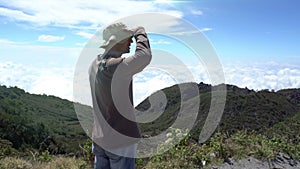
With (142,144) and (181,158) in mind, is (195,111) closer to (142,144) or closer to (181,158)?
(142,144)

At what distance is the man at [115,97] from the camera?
7.29ft

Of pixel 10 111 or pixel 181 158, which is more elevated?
pixel 181 158

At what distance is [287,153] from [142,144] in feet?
11.5

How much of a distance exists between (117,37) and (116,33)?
0.10 ft

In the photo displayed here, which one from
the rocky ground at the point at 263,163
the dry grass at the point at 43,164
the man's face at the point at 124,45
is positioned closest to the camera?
the man's face at the point at 124,45

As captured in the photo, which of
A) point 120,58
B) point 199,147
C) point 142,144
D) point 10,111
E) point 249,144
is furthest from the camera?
point 10,111

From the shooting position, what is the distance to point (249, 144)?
5574mm

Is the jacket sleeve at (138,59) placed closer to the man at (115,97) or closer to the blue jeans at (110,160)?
the man at (115,97)

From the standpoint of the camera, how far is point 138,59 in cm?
209

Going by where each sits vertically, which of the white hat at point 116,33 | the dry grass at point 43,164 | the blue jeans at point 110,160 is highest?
the white hat at point 116,33

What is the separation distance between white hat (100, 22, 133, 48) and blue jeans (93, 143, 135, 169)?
76 centimetres

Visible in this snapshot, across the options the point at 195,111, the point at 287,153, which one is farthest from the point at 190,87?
the point at 287,153

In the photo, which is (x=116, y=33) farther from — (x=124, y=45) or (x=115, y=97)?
(x=115, y=97)

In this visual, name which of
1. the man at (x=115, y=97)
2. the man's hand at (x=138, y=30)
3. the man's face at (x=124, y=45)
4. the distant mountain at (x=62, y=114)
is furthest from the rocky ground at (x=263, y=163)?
the distant mountain at (x=62, y=114)
